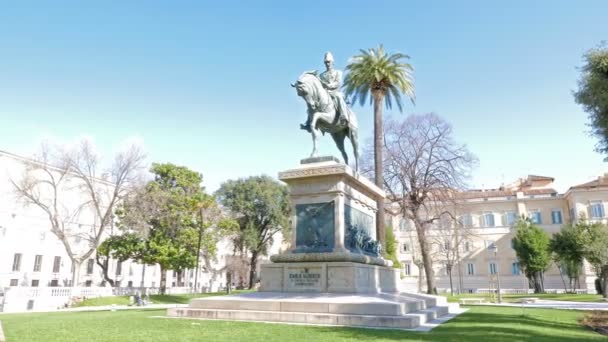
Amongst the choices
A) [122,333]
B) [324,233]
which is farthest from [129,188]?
[122,333]

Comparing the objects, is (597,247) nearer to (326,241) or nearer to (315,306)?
(326,241)

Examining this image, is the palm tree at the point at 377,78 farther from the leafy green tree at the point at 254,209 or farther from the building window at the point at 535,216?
the building window at the point at 535,216

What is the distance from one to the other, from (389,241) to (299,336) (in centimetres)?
4325

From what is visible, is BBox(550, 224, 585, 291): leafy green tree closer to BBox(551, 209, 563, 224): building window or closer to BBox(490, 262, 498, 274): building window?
BBox(490, 262, 498, 274): building window

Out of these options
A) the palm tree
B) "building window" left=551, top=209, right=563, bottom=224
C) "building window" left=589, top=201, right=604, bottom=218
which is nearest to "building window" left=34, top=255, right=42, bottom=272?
the palm tree

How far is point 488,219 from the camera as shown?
6284cm

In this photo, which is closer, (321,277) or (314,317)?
(314,317)

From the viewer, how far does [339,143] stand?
16.1 m

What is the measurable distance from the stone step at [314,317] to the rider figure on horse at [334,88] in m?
6.64

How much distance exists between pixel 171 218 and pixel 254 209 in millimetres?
16605

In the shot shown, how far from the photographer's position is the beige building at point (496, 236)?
Result: 5772 cm

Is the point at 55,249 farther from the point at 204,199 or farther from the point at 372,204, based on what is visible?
the point at 372,204

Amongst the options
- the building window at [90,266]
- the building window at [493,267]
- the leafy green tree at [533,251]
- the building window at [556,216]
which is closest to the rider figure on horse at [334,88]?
the leafy green tree at [533,251]

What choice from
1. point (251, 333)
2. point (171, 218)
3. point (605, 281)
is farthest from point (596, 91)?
point (171, 218)
